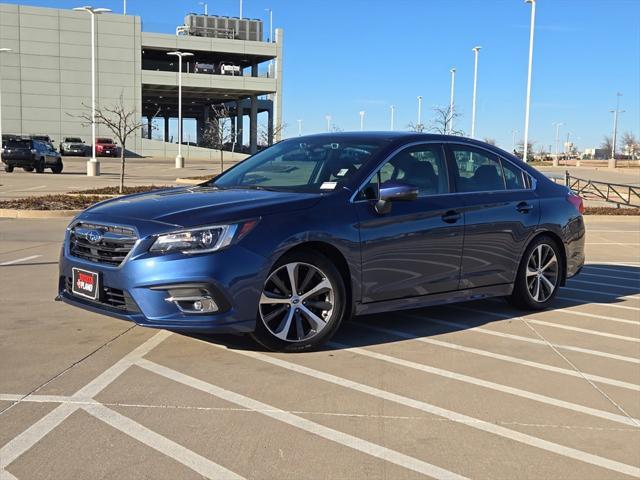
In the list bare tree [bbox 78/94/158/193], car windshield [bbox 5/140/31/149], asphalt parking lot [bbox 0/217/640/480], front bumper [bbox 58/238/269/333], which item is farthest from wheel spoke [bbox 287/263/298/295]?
car windshield [bbox 5/140/31/149]

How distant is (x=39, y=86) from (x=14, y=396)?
66140 mm

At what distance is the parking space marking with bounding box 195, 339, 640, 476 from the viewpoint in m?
3.39

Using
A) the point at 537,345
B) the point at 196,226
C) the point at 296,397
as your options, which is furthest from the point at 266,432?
the point at 537,345

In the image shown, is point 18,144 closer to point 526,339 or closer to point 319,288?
point 319,288

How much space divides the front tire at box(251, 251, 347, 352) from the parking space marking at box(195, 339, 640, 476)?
8.4 inches

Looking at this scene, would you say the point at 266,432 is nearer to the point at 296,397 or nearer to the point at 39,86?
the point at 296,397

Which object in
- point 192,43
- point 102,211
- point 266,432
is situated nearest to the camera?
point 266,432

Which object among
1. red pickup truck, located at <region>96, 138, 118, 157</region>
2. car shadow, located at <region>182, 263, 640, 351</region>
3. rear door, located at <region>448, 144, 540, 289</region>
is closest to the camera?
car shadow, located at <region>182, 263, 640, 351</region>

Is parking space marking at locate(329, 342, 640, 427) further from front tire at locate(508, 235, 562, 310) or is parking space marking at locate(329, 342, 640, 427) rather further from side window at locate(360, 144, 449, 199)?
front tire at locate(508, 235, 562, 310)

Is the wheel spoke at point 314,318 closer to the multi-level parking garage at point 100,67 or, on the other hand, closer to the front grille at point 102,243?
the front grille at point 102,243

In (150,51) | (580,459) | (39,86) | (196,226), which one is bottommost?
(580,459)

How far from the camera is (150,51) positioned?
70.4m

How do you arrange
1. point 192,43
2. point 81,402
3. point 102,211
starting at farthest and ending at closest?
point 192,43 → point 102,211 → point 81,402

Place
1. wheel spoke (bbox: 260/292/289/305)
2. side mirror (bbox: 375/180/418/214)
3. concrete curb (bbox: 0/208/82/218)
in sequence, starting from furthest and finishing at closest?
concrete curb (bbox: 0/208/82/218)
side mirror (bbox: 375/180/418/214)
wheel spoke (bbox: 260/292/289/305)
